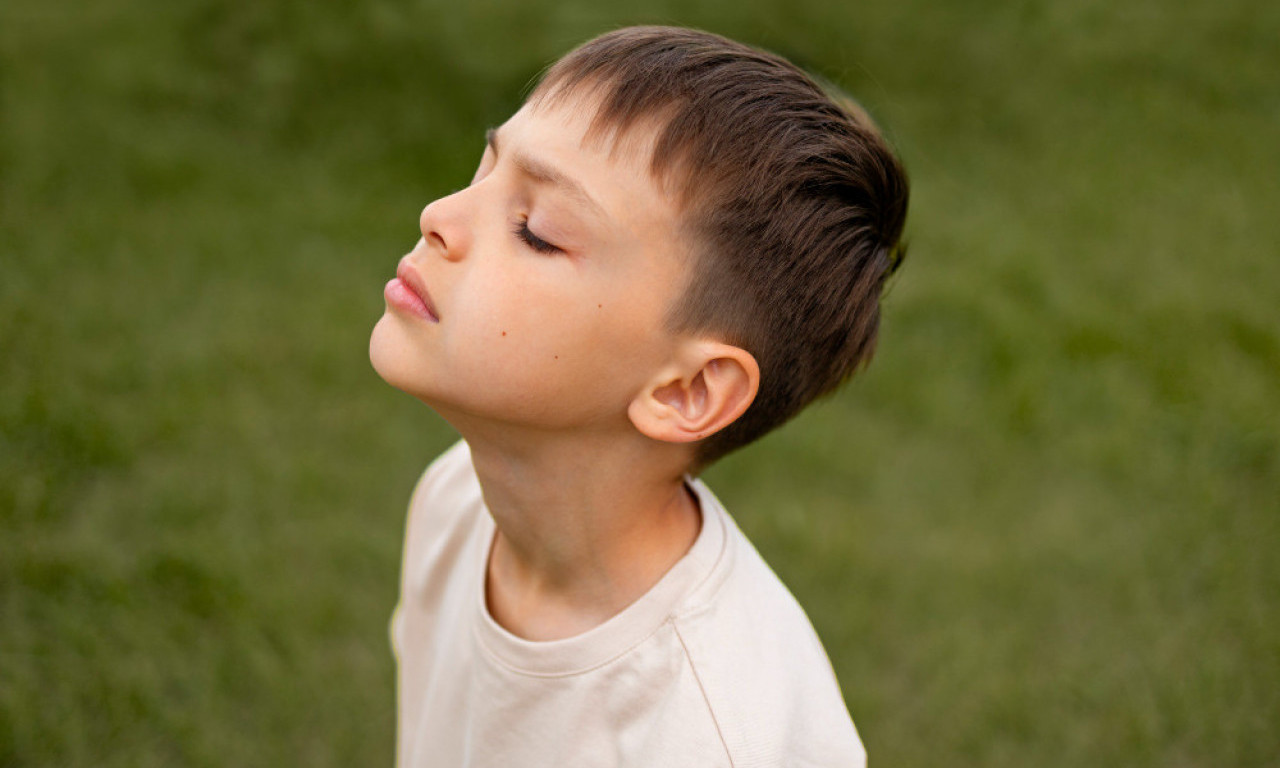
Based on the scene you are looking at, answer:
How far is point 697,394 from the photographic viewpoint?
146 centimetres

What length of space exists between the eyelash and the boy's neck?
262mm

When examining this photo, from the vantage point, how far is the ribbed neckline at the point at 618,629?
1442mm

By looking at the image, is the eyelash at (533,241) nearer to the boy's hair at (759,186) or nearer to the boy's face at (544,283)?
the boy's face at (544,283)

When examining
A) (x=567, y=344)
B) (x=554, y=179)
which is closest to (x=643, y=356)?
(x=567, y=344)

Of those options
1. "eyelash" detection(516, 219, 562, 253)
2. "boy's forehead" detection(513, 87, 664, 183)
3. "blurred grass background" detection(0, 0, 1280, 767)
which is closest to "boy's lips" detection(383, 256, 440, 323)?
"eyelash" detection(516, 219, 562, 253)

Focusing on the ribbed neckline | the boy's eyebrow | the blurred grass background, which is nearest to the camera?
the boy's eyebrow

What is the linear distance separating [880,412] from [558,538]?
2.17 meters

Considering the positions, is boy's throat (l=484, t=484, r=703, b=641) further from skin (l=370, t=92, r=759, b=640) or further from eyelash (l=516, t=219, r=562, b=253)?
eyelash (l=516, t=219, r=562, b=253)

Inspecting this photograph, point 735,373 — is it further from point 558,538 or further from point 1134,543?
point 1134,543

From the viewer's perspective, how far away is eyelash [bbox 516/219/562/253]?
1347mm

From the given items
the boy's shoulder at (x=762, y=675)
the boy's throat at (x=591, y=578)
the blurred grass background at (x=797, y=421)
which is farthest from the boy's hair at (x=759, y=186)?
the blurred grass background at (x=797, y=421)

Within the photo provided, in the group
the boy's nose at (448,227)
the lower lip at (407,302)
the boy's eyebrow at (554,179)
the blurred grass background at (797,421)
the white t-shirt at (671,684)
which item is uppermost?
the boy's eyebrow at (554,179)

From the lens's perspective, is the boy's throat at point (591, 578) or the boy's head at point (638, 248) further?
the boy's throat at point (591, 578)

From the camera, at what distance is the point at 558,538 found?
154 centimetres
